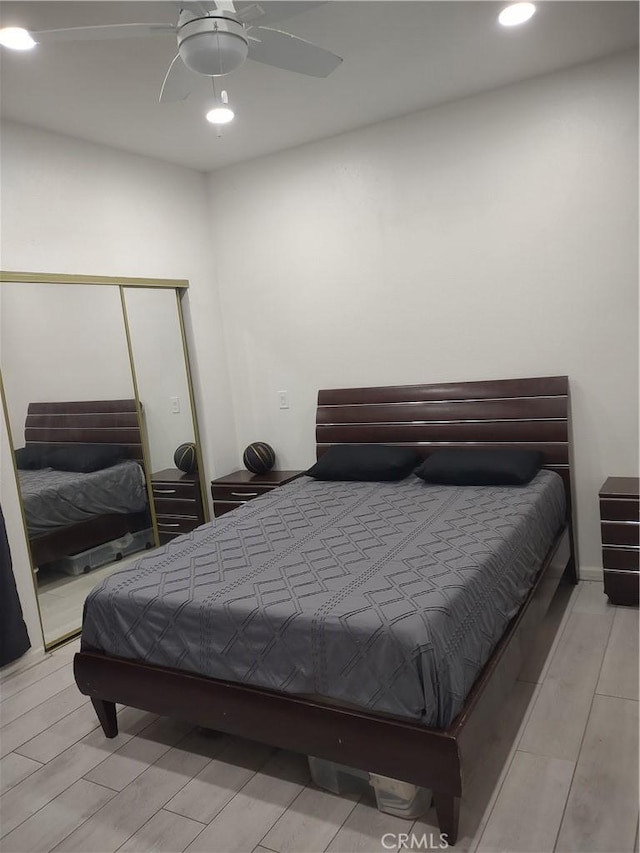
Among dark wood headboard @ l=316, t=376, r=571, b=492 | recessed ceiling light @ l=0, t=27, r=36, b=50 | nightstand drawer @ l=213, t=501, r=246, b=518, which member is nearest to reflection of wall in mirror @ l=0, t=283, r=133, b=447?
nightstand drawer @ l=213, t=501, r=246, b=518

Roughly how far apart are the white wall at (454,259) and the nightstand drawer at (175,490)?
2.09 feet

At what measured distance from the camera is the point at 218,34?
1.90 metres

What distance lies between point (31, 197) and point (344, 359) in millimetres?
2093

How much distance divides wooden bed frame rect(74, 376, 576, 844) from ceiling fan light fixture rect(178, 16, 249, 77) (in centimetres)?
203

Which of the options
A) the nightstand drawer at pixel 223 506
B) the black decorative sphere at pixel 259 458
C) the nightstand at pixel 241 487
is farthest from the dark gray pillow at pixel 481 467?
the nightstand drawer at pixel 223 506

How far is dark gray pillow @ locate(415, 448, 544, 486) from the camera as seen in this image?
345cm

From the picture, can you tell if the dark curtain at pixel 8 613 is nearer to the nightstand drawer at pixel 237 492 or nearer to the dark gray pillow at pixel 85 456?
the dark gray pillow at pixel 85 456

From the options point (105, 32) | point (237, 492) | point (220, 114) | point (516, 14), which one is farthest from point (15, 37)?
point (237, 492)

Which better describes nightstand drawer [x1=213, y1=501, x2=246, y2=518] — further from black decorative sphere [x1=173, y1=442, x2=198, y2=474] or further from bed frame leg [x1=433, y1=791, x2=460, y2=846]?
bed frame leg [x1=433, y1=791, x2=460, y2=846]

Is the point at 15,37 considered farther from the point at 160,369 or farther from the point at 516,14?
the point at 160,369

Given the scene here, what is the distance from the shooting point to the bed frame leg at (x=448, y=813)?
1915 millimetres

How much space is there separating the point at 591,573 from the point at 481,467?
96cm

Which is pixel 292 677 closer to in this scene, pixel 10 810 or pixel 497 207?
pixel 10 810

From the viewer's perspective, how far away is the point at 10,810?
2.29 meters
